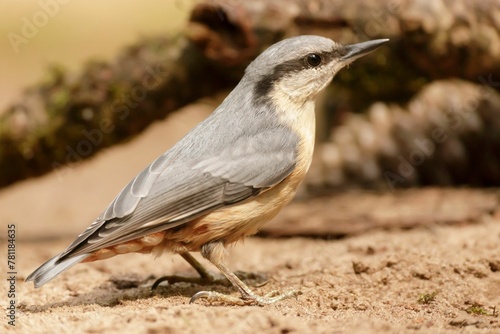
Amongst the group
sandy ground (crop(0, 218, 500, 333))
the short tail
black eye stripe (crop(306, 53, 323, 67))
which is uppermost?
black eye stripe (crop(306, 53, 323, 67))

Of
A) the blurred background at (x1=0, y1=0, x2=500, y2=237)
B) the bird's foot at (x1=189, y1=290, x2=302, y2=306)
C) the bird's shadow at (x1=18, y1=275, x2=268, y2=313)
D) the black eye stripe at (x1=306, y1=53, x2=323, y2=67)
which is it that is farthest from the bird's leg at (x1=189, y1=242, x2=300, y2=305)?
the blurred background at (x1=0, y1=0, x2=500, y2=237)

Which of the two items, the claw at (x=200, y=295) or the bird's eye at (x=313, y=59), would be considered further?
the bird's eye at (x=313, y=59)

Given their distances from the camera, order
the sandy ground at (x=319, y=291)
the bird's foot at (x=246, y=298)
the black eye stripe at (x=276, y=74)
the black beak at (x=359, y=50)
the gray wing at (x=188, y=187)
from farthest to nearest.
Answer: the black beak at (x=359, y=50), the black eye stripe at (x=276, y=74), the bird's foot at (x=246, y=298), the gray wing at (x=188, y=187), the sandy ground at (x=319, y=291)

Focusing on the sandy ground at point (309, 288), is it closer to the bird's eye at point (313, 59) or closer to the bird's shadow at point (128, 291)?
the bird's shadow at point (128, 291)

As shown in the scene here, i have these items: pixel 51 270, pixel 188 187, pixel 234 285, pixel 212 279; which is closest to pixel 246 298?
pixel 234 285

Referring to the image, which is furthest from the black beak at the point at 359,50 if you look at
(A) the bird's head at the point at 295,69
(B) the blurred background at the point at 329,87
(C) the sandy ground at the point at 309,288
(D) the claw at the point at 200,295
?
(D) the claw at the point at 200,295

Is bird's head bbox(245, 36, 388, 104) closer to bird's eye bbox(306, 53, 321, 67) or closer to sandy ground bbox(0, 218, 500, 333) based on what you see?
bird's eye bbox(306, 53, 321, 67)

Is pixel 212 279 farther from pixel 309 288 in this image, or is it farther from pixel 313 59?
pixel 313 59
